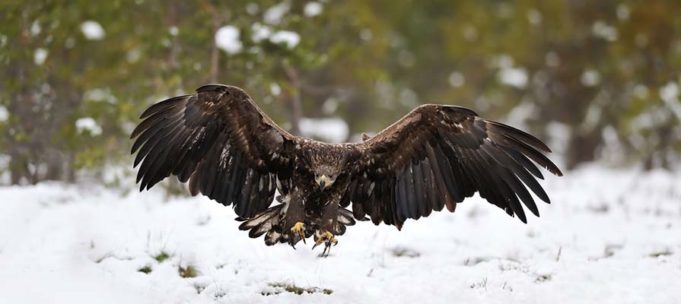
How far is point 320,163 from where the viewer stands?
24.3 feet

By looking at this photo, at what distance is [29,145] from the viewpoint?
11.1 meters

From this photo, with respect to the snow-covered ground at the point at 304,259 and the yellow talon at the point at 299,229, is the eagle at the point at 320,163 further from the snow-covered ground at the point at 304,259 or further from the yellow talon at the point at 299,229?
the snow-covered ground at the point at 304,259

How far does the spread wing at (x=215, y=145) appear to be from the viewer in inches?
288

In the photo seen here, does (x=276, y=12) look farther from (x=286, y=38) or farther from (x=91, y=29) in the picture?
(x=91, y=29)

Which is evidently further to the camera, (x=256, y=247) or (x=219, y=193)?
(x=256, y=247)

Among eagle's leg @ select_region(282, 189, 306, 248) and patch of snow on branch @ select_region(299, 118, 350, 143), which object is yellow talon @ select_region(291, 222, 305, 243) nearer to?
eagle's leg @ select_region(282, 189, 306, 248)

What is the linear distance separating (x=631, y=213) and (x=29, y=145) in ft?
30.2

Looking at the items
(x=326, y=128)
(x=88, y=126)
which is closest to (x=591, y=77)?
(x=326, y=128)

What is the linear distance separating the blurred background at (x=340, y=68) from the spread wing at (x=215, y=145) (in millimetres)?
3268

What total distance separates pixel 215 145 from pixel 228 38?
12.1ft

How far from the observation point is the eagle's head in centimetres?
738

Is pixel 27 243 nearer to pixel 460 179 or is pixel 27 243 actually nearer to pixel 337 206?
pixel 337 206

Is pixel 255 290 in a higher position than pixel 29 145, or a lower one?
lower

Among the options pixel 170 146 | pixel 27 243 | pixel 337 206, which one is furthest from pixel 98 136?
pixel 337 206
